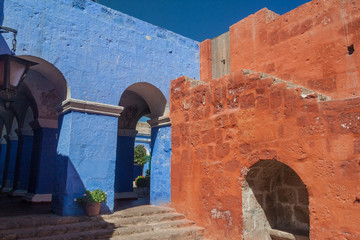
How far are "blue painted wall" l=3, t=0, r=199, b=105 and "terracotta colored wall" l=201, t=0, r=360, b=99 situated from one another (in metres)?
1.96

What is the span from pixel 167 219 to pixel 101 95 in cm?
274

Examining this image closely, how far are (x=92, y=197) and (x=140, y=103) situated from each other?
4.44 m

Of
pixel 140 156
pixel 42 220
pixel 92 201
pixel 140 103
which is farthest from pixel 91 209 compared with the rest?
pixel 140 156

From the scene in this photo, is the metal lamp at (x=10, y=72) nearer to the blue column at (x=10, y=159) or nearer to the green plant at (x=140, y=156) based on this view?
the blue column at (x=10, y=159)

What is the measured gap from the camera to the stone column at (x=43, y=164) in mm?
7203

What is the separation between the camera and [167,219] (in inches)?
217

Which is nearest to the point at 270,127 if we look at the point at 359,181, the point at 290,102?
the point at 290,102

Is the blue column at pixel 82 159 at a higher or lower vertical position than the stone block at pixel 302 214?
higher

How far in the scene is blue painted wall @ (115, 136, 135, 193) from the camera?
28.0ft

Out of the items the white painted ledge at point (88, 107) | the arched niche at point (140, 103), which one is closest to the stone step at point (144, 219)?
the white painted ledge at point (88, 107)

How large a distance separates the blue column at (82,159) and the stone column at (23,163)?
13.6 ft

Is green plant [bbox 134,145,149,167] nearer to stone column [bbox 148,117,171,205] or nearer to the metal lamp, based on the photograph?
stone column [bbox 148,117,171,205]

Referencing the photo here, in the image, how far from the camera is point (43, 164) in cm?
730

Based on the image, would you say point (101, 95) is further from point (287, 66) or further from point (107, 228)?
point (287, 66)
